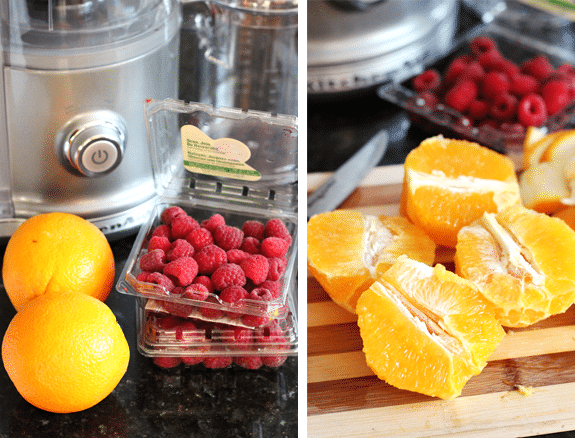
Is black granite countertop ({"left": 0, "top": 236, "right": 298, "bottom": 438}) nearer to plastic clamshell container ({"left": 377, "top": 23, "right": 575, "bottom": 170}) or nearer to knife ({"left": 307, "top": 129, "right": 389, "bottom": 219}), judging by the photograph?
knife ({"left": 307, "top": 129, "right": 389, "bottom": 219})

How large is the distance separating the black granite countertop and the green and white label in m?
0.24

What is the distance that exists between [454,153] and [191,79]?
41 cm

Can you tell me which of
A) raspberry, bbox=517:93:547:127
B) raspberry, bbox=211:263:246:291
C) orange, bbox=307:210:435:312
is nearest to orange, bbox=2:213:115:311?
raspberry, bbox=211:263:246:291

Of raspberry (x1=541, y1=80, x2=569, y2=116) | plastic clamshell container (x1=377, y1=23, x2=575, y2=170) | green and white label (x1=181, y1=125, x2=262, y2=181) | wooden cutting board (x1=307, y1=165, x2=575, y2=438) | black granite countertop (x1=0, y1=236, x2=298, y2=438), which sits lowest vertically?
black granite countertop (x1=0, y1=236, x2=298, y2=438)

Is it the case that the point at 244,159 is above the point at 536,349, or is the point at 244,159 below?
above

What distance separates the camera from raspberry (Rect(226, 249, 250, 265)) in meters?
0.74

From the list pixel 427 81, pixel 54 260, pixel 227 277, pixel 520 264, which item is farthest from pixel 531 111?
pixel 54 260

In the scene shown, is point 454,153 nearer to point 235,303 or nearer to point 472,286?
point 472,286

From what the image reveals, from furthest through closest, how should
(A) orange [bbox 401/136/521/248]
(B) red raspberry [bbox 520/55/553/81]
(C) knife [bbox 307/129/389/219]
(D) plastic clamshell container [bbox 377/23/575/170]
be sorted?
(B) red raspberry [bbox 520/55/553/81] → (D) plastic clamshell container [bbox 377/23/575/170] → (C) knife [bbox 307/129/389/219] → (A) orange [bbox 401/136/521/248]

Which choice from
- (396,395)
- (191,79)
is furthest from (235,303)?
(191,79)

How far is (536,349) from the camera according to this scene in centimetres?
78

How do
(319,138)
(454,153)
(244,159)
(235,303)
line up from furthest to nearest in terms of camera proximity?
1. (319,138)
2. (454,153)
3. (244,159)
4. (235,303)

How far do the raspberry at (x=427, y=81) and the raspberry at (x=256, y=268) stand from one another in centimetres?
60

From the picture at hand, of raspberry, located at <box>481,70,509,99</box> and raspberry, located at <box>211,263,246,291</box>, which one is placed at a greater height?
raspberry, located at <box>481,70,509,99</box>
